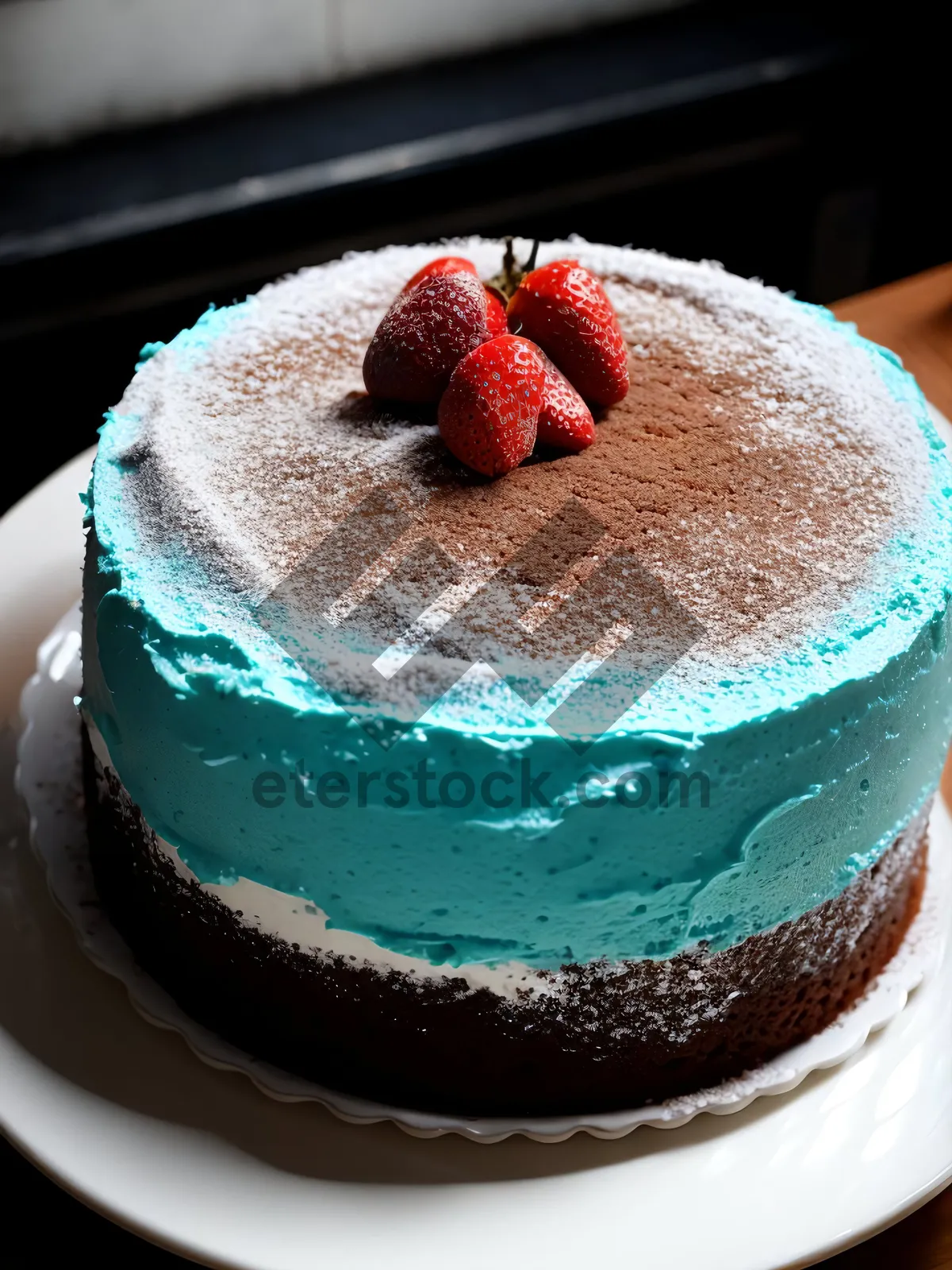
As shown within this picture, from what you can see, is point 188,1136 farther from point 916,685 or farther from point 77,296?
point 77,296

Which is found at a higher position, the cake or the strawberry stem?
the strawberry stem

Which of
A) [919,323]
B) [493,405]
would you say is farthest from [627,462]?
[919,323]

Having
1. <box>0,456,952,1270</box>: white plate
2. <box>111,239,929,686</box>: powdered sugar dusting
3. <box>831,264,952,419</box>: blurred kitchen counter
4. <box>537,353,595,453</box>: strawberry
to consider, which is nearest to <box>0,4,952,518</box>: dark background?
<box>831,264,952,419</box>: blurred kitchen counter

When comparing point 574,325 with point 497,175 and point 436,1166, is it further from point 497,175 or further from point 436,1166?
point 497,175

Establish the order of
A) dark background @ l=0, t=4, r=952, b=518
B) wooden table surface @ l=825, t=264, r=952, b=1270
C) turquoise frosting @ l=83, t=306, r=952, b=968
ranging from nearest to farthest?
turquoise frosting @ l=83, t=306, r=952, b=968 < wooden table surface @ l=825, t=264, r=952, b=1270 < dark background @ l=0, t=4, r=952, b=518

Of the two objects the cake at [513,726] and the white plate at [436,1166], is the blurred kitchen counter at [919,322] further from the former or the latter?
the white plate at [436,1166]

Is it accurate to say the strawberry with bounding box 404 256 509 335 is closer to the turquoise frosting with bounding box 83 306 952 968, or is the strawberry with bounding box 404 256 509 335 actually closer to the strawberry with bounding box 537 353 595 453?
the strawberry with bounding box 537 353 595 453

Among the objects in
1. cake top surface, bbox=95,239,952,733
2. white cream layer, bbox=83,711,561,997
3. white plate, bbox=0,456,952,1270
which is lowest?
white plate, bbox=0,456,952,1270
